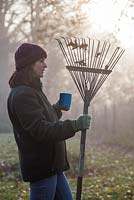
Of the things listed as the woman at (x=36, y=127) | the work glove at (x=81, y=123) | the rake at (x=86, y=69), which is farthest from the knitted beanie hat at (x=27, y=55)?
the work glove at (x=81, y=123)

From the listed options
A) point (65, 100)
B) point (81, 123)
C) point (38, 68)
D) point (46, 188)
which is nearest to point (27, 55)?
point (38, 68)

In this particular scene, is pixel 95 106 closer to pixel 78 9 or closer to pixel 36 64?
pixel 78 9

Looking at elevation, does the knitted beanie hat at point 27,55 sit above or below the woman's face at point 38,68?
above

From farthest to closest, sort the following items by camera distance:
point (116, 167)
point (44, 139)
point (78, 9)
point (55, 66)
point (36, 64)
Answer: point (55, 66)
point (116, 167)
point (78, 9)
point (36, 64)
point (44, 139)

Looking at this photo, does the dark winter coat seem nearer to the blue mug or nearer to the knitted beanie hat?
the knitted beanie hat

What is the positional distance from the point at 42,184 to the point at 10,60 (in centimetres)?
3005

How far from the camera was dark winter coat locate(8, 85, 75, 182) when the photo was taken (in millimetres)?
3500

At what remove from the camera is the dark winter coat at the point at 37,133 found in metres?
3.50

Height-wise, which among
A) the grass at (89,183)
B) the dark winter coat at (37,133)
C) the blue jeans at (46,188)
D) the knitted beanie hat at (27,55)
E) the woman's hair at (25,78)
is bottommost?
the grass at (89,183)

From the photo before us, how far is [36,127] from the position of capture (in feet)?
11.4

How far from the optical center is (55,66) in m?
31.9

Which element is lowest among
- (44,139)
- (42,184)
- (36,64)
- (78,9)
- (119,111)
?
(119,111)

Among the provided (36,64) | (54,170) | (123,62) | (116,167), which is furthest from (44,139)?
(123,62)

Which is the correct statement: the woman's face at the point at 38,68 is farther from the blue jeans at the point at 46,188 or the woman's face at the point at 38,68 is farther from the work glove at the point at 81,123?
the blue jeans at the point at 46,188
